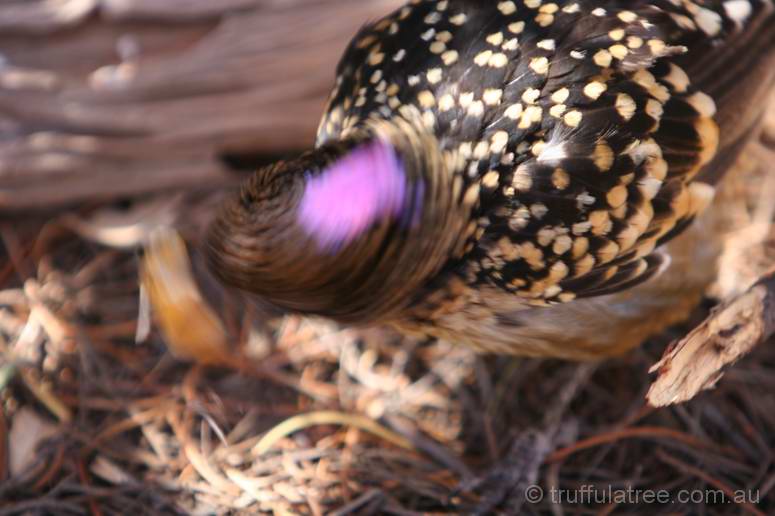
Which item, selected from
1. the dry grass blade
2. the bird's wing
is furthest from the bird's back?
the dry grass blade

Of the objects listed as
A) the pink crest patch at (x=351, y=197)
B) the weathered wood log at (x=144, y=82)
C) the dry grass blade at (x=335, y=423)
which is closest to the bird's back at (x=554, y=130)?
the pink crest patch at (x=351, y=197)

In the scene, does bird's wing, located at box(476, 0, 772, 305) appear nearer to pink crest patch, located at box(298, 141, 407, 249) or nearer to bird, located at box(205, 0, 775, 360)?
bird, located at box(205, 0, 775, 360)

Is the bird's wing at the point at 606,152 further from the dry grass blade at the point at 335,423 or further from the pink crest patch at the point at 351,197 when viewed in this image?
the dry grass blade at the point at 335,423

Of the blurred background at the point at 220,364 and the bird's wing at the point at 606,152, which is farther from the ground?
the bird's wing at the point at 606,152

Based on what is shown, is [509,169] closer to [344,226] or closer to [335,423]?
[344,226]

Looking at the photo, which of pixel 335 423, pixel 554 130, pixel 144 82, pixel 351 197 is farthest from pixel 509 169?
pixel 144 82

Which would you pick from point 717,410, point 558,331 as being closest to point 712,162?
point 558,331
